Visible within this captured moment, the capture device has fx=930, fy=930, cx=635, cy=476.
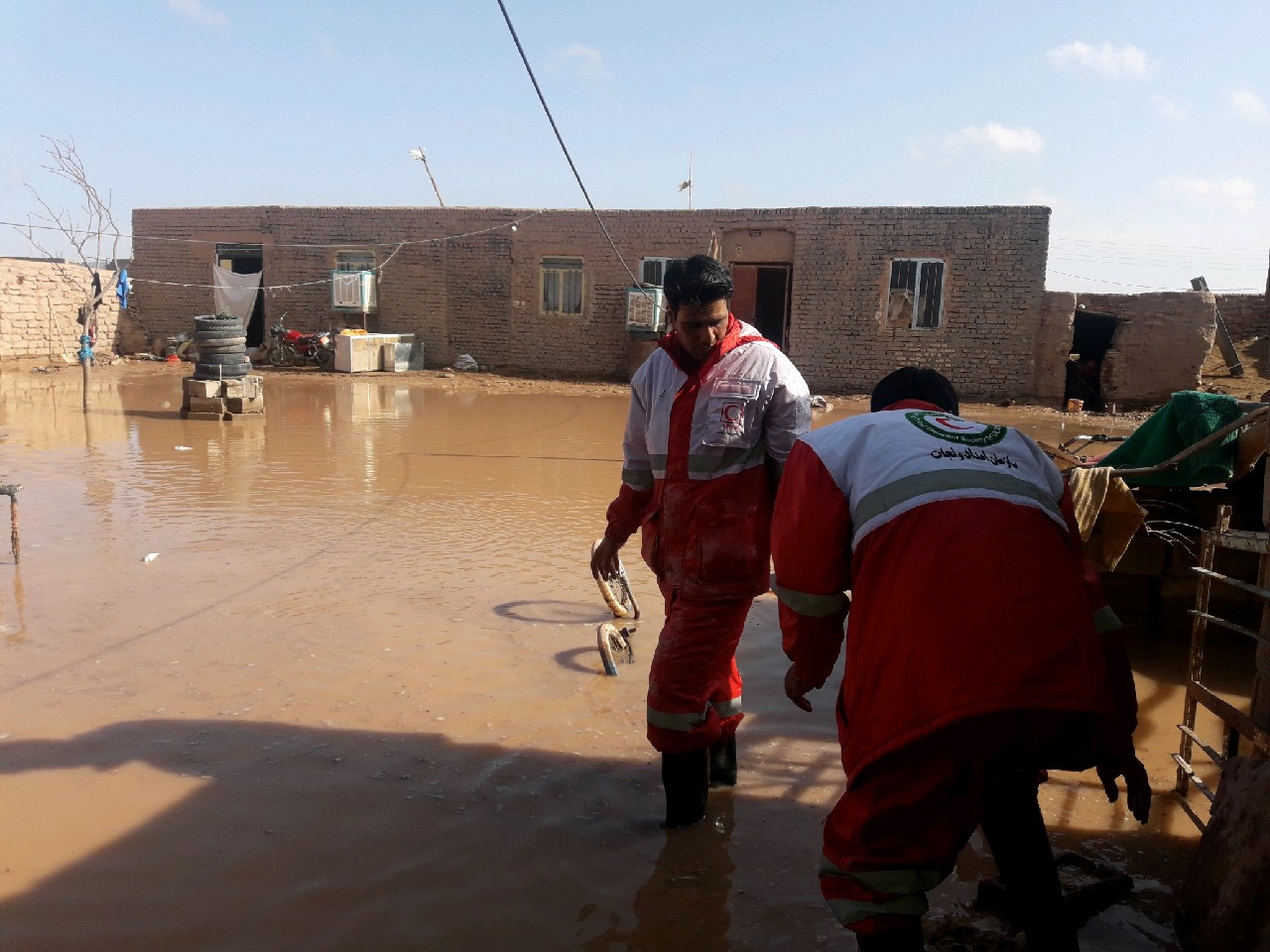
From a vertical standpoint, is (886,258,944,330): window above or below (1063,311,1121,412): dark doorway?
above

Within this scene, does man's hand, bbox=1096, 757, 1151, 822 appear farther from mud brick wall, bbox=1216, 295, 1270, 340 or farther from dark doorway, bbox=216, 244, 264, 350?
dark doorway, bbox=216, 244, 264, 350

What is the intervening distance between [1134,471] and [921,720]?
3.16 m

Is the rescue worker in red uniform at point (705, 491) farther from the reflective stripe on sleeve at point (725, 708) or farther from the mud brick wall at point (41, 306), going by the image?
the mud brick wall at point (41, 306)

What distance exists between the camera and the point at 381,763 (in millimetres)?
3229

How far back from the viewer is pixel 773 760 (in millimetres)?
3363

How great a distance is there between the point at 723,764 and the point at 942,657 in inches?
63.1

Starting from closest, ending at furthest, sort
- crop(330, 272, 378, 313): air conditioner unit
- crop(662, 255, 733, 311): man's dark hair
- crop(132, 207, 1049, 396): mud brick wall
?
crop(662, 255, 733, 311): man's dark hair
crop(132, 207, 1049, 396): mud brick wall
crop(330, 272, 378, 313): air conditioner unit

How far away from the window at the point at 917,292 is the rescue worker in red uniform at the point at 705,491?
1530cm

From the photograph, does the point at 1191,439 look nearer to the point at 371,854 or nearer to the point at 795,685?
the point at 795,685

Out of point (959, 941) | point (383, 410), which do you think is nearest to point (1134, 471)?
point (959, 941)

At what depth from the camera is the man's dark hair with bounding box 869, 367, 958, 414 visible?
85.3 inches

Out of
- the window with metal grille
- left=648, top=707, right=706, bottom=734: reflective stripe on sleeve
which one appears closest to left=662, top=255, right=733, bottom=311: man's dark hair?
left=648, top=707, right=706, bottom=734: reflective stripe on sleeve

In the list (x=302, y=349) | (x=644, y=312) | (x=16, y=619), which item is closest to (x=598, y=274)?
(x=644, y=312)

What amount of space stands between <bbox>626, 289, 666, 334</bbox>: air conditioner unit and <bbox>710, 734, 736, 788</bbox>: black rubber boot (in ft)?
Result: 50.0
